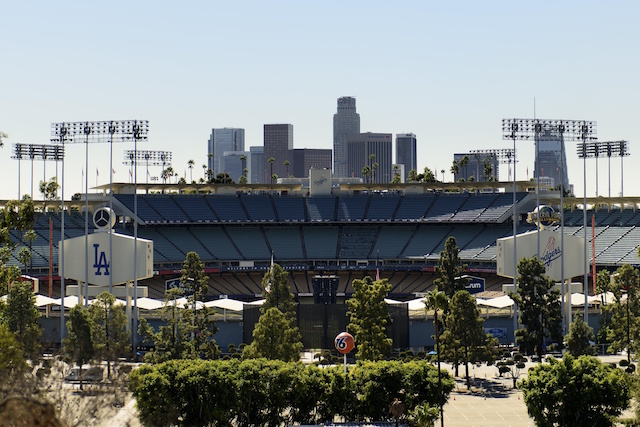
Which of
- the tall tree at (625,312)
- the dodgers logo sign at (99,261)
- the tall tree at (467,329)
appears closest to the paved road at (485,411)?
the tall tree at (467,329)

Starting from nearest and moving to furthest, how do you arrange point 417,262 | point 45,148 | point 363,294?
point 363,294, point 45,148, point 417,262

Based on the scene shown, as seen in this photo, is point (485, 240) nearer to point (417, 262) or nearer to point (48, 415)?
point (417, 262)

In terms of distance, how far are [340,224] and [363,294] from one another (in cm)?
6837

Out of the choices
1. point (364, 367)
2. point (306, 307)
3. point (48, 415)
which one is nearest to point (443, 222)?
point (306, 307)

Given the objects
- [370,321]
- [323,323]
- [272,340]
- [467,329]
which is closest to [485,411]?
[467,329]

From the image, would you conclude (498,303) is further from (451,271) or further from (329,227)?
(329,227)

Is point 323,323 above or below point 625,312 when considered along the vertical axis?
below

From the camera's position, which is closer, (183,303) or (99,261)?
(183,303)

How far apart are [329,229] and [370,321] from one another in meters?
69.2

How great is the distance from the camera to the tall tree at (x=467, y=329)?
71812 millimetres

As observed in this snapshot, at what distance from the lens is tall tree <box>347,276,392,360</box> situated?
73625 millimetres

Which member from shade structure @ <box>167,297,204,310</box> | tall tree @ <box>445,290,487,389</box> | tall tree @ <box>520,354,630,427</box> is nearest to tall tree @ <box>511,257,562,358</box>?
tall tree @ <box>445,290,487,389</box>

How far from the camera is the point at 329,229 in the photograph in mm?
143375

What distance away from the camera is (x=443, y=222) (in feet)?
454
